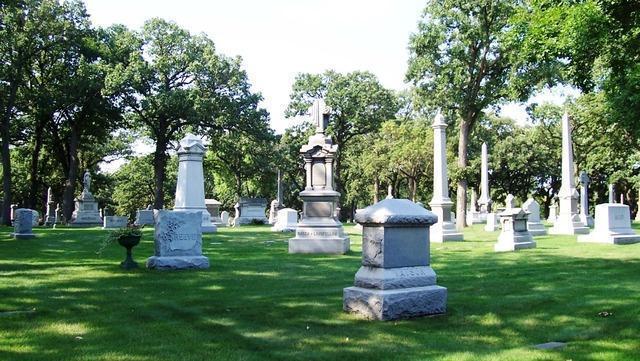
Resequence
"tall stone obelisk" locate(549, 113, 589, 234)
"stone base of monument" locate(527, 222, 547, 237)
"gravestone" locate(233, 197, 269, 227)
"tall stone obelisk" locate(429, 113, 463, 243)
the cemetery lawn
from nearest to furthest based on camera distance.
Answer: the cemetery lawn < "tall stone obelisk" locate(429, 113, 463, 243) < "stone base of monument" locate(527, 222, 547, 237) < "tall stone obelisk" locate(549, 113, 589, 234) < "gravestone" locate(233, 197, 269, 227)

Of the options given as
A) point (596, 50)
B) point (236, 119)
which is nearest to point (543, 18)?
point (596, 50)

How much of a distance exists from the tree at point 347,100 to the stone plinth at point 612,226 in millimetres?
32001

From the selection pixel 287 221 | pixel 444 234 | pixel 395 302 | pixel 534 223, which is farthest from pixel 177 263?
pixel 534 223

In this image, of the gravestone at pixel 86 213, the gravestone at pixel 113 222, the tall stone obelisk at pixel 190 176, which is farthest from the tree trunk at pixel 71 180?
the tall stone obelisk at pixel 190 176

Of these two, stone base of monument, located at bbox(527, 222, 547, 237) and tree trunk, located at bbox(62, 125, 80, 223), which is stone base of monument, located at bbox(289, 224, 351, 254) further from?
tree trunk, located at bbox(62, 125, 80, 223)

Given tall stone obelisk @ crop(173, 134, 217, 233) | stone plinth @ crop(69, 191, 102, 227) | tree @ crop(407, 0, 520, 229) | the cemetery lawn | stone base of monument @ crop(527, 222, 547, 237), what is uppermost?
tree @ crop(407, 0, 520, 229)

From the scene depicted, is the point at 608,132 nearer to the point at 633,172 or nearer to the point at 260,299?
the point at 633,172

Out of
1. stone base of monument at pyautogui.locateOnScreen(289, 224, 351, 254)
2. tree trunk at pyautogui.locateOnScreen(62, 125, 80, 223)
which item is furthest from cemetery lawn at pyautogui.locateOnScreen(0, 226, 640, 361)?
tree trunk at pyautogui.locateOnScreen(62, 125, 80, 223)

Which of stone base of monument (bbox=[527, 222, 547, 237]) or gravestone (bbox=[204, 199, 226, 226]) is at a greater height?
gravestone (bbox=[204, 199, 226, 226])

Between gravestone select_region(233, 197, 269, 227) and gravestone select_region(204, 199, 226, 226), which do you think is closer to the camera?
gravestone select_region(204, 199, 226, 226)

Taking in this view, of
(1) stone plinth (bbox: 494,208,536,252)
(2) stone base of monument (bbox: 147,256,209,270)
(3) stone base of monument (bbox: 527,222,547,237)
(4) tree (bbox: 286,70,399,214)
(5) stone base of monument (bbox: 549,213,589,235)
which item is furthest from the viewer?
(4) tree (bbox: 286,70,399,214)

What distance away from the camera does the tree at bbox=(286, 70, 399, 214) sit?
1965 inches

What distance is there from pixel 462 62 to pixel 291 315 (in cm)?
2682

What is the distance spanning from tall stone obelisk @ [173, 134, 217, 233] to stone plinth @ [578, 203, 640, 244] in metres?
13.4
